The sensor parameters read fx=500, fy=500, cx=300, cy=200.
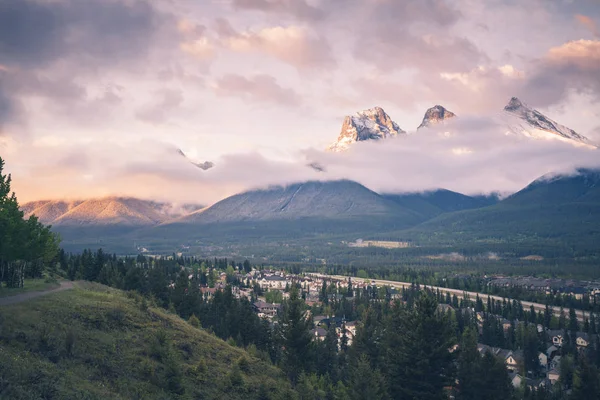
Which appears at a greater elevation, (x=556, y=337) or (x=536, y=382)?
(x=556, y=337)

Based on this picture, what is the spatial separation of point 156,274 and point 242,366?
141 feet

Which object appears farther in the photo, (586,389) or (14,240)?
(586,389)

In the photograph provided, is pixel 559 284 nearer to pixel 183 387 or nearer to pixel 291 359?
pixel 291 359

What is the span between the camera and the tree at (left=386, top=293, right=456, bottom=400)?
44594 millimetres

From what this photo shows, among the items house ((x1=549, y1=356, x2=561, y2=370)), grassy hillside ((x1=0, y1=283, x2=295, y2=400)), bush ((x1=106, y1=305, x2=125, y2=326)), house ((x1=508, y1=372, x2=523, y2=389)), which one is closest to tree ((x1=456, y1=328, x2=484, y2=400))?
grassy hillside ((x1=0, y1=283, x2=295, y2=400))

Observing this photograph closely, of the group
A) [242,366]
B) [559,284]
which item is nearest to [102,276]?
[242,366]

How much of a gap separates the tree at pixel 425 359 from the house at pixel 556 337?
74302mm

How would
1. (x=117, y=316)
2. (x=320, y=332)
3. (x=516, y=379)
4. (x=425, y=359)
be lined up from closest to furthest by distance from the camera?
(x=117, y=316)
(x=425, y=359)
(x=516, y=379)
(x=320, y=332)

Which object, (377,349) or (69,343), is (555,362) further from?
(69,343)

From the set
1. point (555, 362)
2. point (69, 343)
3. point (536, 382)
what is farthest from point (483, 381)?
point (555, 362)

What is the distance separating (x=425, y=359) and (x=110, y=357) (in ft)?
87.3

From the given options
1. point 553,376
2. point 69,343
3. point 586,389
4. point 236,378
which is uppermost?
point 69,343

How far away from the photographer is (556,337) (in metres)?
108

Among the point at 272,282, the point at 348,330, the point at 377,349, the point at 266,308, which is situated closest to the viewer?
the point at 377,349
